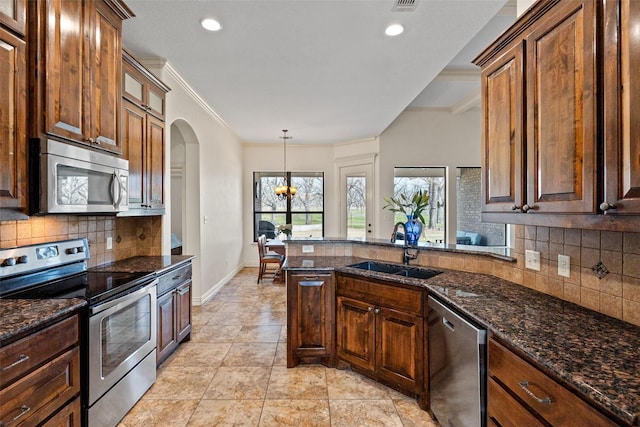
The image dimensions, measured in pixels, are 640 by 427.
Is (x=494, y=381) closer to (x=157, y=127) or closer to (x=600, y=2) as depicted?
(x=600, y=2)

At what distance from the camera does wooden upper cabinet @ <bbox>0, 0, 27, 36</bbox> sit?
141 centimetres

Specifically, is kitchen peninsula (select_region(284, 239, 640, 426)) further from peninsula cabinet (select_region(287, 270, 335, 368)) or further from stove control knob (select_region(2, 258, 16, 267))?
stove control knob (select_region(2, 258, 16, 267))

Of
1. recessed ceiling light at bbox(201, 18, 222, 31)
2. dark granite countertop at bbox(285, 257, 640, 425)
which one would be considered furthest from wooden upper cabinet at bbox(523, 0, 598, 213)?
recessed ceiling light at bbox(201, 18, 222, 31)

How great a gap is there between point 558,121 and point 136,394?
2.95m

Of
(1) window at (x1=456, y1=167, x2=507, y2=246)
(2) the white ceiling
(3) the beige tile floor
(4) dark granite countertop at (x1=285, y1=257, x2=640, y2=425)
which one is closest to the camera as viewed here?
(4) dark granite countertop at (x1=285, y1=257, x2=640, y2=425)

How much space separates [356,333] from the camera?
2.39 meters

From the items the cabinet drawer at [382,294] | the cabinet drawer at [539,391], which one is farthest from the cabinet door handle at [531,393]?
the cabinet drawer at [382,294]

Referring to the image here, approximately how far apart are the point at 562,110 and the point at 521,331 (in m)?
0.94

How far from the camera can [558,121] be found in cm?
130

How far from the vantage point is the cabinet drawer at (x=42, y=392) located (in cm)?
123

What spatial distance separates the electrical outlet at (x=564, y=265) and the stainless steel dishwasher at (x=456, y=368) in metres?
0.61

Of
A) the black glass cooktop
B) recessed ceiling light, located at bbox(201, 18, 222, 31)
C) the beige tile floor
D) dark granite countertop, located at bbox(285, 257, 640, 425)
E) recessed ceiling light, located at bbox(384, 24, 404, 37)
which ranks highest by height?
recessed ceiling light, located at bbox(201, 18, 222, 31)

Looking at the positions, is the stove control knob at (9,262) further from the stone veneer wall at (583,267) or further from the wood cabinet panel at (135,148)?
the stone veneer wall at (583,267)

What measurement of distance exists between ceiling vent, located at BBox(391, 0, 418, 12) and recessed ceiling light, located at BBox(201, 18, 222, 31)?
4.46 feet
